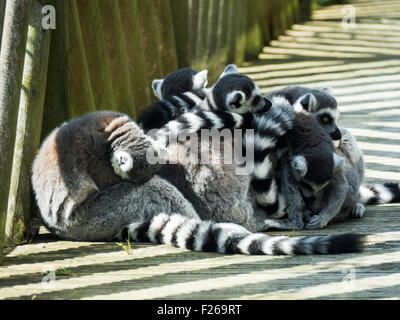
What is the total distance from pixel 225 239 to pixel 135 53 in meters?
3.52

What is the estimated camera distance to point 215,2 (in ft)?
33.0

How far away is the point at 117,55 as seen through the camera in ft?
22.0

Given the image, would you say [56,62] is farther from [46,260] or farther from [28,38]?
[46,260]

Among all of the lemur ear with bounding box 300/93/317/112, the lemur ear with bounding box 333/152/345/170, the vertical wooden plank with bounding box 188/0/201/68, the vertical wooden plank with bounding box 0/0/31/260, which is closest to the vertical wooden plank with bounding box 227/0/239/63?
the vertical wooden plank with bounding box 188/0/201/68

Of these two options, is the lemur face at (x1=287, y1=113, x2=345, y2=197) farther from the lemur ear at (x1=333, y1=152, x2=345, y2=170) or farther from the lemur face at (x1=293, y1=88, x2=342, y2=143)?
the lemur face at (x1=293, y1=88, x2=342, y2=143)

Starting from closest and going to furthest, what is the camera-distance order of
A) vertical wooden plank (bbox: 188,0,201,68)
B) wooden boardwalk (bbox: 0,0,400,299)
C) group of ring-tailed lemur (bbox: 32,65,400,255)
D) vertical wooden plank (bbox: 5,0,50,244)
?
Result: wooden boardwalk (bbox: 0,0,400,299), group of ring-tailed lemur (bbox: 32,65,400,255), vertical wooden plank (bbox: 5,0,50,244), vertical wooden plank (bbox: 188,0,201,68)

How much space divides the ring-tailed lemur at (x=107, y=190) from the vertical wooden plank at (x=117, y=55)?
208 cm

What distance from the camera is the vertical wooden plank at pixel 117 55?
6.57 m

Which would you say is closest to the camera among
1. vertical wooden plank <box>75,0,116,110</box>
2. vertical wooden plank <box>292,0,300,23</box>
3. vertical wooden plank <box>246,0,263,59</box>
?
vertical wooden plank <box>75,0,116,110</box>

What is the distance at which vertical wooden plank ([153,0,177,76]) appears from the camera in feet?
27.0

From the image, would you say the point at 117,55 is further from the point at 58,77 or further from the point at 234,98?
the point at 234,98

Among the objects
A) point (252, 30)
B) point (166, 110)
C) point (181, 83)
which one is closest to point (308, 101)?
point (166, 110)

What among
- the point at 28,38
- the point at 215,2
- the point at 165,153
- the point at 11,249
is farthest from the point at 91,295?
the point at 215,2

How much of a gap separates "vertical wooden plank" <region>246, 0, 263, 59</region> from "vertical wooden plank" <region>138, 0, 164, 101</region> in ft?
14.3
